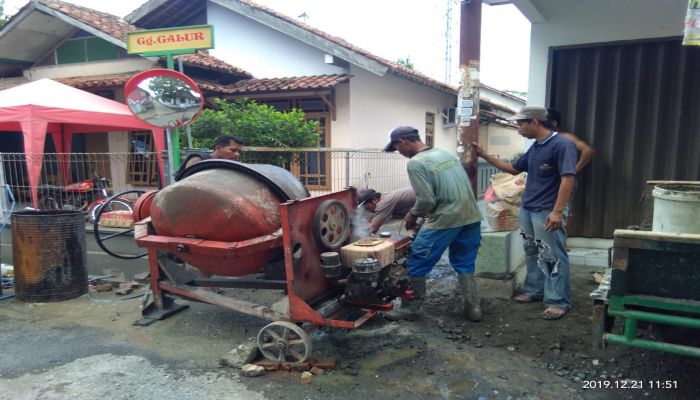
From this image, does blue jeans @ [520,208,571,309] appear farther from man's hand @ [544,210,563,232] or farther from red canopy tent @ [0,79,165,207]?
red canopy tent @ [0,79,165,207]

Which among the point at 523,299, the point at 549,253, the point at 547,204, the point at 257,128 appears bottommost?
the point at 523,299

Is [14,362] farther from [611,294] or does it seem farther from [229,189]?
[611,294]

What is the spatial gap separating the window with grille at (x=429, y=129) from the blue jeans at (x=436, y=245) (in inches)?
383

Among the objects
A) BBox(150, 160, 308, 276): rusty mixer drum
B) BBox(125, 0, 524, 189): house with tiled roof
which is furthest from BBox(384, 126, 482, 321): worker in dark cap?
BBox(125, 0, 524, 189): house with tiled roof

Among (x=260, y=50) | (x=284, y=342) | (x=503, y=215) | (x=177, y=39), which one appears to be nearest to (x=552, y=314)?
(x=503, y=215)

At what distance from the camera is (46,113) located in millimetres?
8078

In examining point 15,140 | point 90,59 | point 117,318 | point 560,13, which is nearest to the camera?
point 117,318

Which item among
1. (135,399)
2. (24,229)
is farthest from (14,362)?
(24,229)

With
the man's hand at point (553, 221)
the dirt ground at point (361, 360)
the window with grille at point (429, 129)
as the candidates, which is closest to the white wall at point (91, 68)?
the window with grille at point (429, 129)

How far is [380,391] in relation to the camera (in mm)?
2969

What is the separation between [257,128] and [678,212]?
5.02 m

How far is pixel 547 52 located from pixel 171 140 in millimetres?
4550

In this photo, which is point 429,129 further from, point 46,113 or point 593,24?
point 46,113

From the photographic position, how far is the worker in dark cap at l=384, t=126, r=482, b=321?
376 cm
